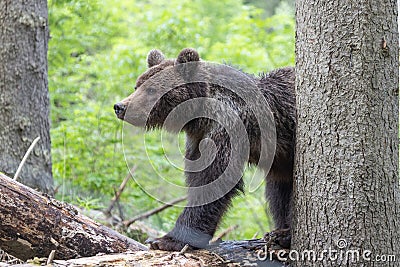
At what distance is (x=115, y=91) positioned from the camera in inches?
364

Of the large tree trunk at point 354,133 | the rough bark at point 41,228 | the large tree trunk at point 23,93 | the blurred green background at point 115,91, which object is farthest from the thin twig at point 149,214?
the large tree trunk at point 354,133

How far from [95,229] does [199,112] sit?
1362 millimetres

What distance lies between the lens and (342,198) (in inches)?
129

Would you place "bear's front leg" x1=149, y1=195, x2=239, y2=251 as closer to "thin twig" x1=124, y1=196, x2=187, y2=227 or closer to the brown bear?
the brown bear

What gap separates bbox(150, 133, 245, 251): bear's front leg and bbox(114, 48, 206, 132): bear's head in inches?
28.8

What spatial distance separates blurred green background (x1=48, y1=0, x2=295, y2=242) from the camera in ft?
25.5

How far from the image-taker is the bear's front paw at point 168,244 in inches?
148

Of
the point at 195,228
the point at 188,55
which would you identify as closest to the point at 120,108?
the point at 188,55

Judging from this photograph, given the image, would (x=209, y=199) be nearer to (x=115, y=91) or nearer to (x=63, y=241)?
(x=63, y=241)

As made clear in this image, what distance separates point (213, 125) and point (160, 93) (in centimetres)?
70

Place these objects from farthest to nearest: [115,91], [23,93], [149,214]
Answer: [115,91] < [149,214] < [23,93]

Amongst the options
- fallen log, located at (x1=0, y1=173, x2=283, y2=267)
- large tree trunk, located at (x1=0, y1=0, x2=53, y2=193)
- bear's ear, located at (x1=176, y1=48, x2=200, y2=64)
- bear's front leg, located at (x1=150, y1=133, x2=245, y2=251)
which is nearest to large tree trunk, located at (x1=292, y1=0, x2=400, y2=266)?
fallen log, located at (x1=0, y1=173, x2=283, y2=267)

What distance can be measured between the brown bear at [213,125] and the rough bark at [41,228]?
56 cm

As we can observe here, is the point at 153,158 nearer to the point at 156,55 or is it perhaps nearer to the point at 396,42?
the point at 156,55
